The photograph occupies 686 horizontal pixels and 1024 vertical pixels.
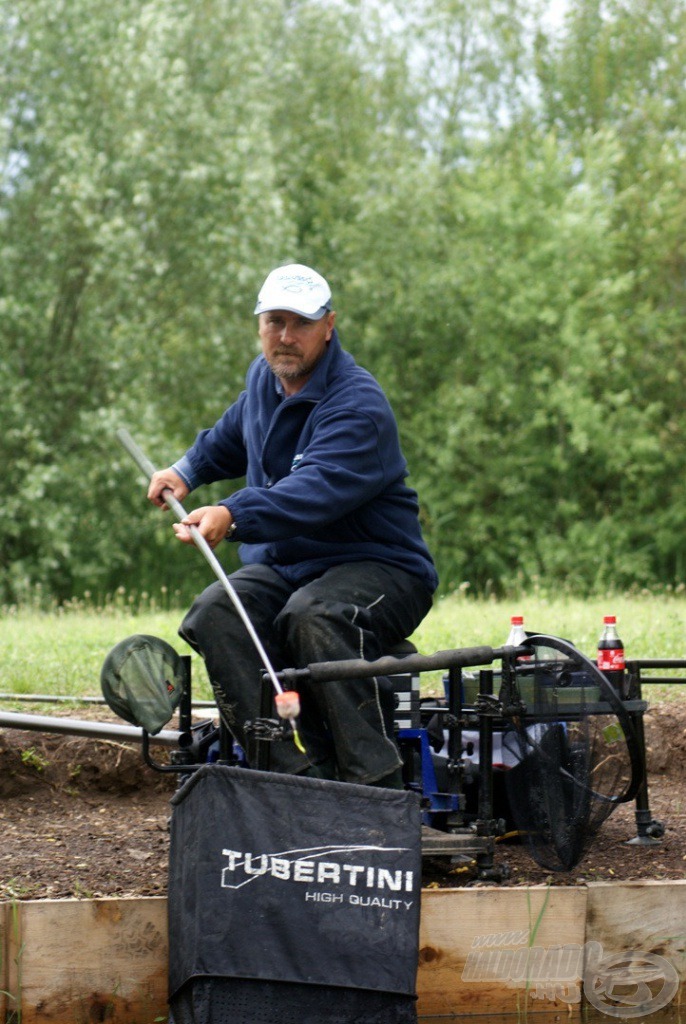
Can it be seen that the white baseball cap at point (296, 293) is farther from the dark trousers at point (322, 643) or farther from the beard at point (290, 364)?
the dark trousers at point (322, 643)

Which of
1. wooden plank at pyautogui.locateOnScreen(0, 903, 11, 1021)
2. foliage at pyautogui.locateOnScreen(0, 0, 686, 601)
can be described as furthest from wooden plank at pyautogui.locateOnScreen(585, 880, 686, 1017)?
foliage at pyautogui.locateOnScreen(0, 0, 686, 601)

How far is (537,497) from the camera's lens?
23312 mm

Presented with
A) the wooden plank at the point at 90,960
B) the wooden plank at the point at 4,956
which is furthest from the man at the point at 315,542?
the wooden plank at the point at 4,956

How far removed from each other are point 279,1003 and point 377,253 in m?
21.7

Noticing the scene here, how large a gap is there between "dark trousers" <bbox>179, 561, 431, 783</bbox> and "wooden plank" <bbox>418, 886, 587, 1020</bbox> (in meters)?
0.49

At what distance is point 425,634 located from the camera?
29.1ft

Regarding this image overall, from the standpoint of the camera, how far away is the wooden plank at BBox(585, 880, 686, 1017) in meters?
4.24

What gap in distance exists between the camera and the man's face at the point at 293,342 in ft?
14.8

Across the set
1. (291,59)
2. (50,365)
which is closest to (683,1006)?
(50,365)

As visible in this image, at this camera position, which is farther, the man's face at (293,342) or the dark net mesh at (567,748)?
the man's face at (293,342)

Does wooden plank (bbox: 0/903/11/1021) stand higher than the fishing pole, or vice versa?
the fishing pole

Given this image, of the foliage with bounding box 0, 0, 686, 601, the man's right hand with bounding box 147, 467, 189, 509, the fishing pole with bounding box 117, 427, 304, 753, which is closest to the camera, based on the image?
the fishing pole with bounding box 117, 427, 304, 753

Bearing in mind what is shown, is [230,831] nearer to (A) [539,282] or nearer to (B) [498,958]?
(B) [498,958]

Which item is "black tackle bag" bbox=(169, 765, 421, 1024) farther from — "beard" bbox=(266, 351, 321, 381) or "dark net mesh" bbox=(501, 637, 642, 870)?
"beard" bbox=(266, 351, 321, 381)
